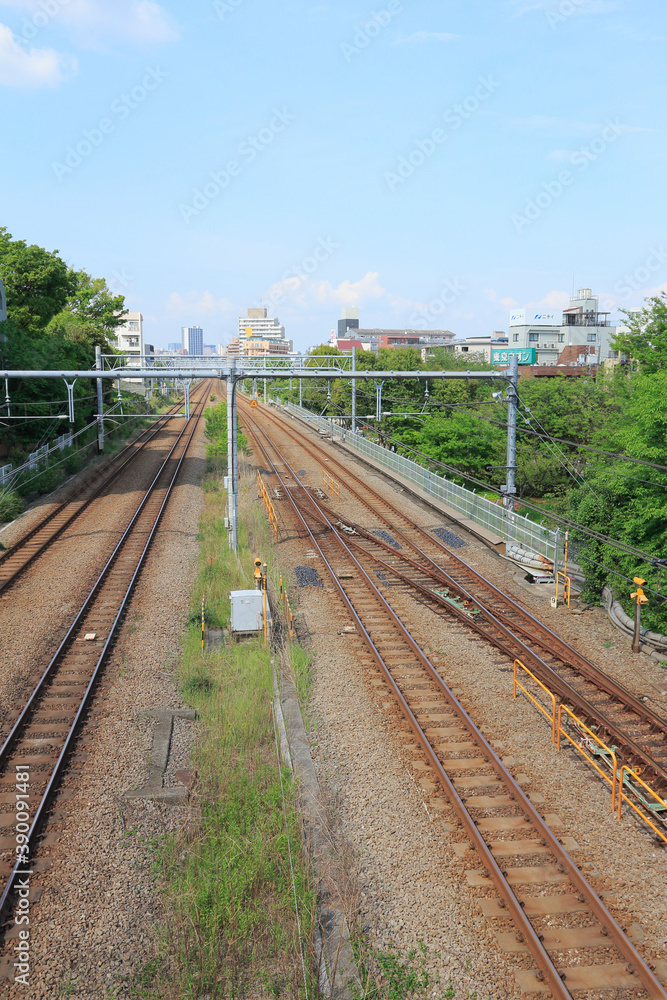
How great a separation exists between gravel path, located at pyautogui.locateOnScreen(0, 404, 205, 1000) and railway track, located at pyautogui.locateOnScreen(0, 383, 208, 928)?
209 millimetres

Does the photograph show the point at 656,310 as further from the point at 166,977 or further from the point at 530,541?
the point at 166,977

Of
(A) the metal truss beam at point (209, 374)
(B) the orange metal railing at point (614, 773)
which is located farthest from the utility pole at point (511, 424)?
(B) the orange metal railing at point (614, 773)

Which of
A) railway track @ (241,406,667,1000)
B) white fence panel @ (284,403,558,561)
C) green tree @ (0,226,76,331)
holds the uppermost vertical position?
green tree @ (0,226,76,331)

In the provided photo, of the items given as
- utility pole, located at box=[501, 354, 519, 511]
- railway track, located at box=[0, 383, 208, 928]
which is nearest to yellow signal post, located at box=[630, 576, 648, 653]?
utility pole, located at box=[501, 354, 519, 511]

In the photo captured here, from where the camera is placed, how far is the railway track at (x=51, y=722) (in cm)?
816

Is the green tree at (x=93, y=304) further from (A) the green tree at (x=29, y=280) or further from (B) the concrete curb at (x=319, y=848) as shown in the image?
(B) the concrete curb at (x=319, y=848)

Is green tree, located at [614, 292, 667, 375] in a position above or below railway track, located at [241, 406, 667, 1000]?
above

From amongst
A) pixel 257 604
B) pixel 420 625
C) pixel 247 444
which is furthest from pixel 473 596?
pixel 247 444

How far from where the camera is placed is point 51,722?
11.0 meters

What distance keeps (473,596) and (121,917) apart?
1186 centimetres

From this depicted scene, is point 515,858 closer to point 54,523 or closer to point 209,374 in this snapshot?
point 209,374

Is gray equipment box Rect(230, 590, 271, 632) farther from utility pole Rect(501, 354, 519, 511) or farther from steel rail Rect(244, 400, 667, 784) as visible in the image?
utility pole Rect(501, 354, 519, 511)

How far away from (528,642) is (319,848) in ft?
25.4

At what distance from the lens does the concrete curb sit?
6.39 metres
